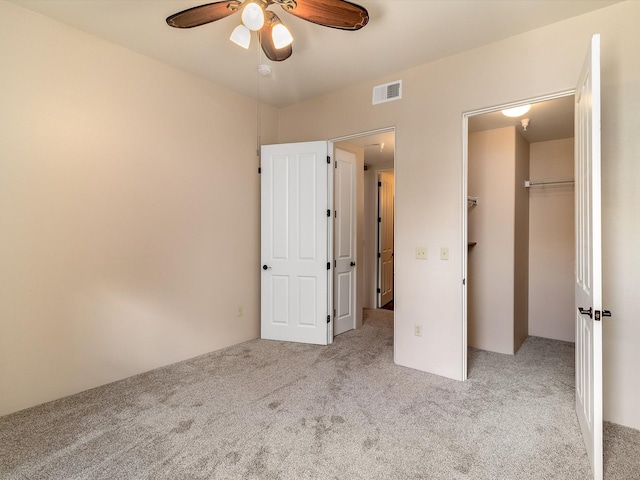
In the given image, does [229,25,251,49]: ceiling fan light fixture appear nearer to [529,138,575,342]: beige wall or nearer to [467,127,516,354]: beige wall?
[467,127,516,354]: beige wall

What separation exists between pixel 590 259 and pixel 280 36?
83.7 inches

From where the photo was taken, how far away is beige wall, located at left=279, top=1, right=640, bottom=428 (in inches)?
85.0

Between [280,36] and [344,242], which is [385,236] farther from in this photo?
[280,36]

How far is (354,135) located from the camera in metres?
3.50

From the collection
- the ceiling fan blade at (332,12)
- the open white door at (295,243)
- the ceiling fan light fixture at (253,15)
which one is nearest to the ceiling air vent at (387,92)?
the open white door at (295,243)

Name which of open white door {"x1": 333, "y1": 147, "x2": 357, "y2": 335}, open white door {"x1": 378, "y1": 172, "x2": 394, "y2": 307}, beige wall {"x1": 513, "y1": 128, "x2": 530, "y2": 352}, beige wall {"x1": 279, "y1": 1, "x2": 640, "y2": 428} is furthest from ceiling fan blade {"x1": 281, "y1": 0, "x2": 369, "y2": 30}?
open white door {"x1": 378, "y1": 172, "x2": 394, "y2": 307}

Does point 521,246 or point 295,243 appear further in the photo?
point 521,246

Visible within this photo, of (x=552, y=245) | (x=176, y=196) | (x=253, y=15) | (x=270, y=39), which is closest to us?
(x=253, y=15)

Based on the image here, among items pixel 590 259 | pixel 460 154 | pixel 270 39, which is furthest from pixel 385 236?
pixel 270 39

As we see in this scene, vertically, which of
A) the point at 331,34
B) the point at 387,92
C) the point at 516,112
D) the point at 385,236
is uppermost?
the point at 331,34

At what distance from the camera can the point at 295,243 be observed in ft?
12.5

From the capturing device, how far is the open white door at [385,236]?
5.68 m

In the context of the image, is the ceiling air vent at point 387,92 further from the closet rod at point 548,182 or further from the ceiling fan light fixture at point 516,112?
the closet rod at point 548,182

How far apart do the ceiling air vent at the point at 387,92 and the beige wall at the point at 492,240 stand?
1.21 meters
